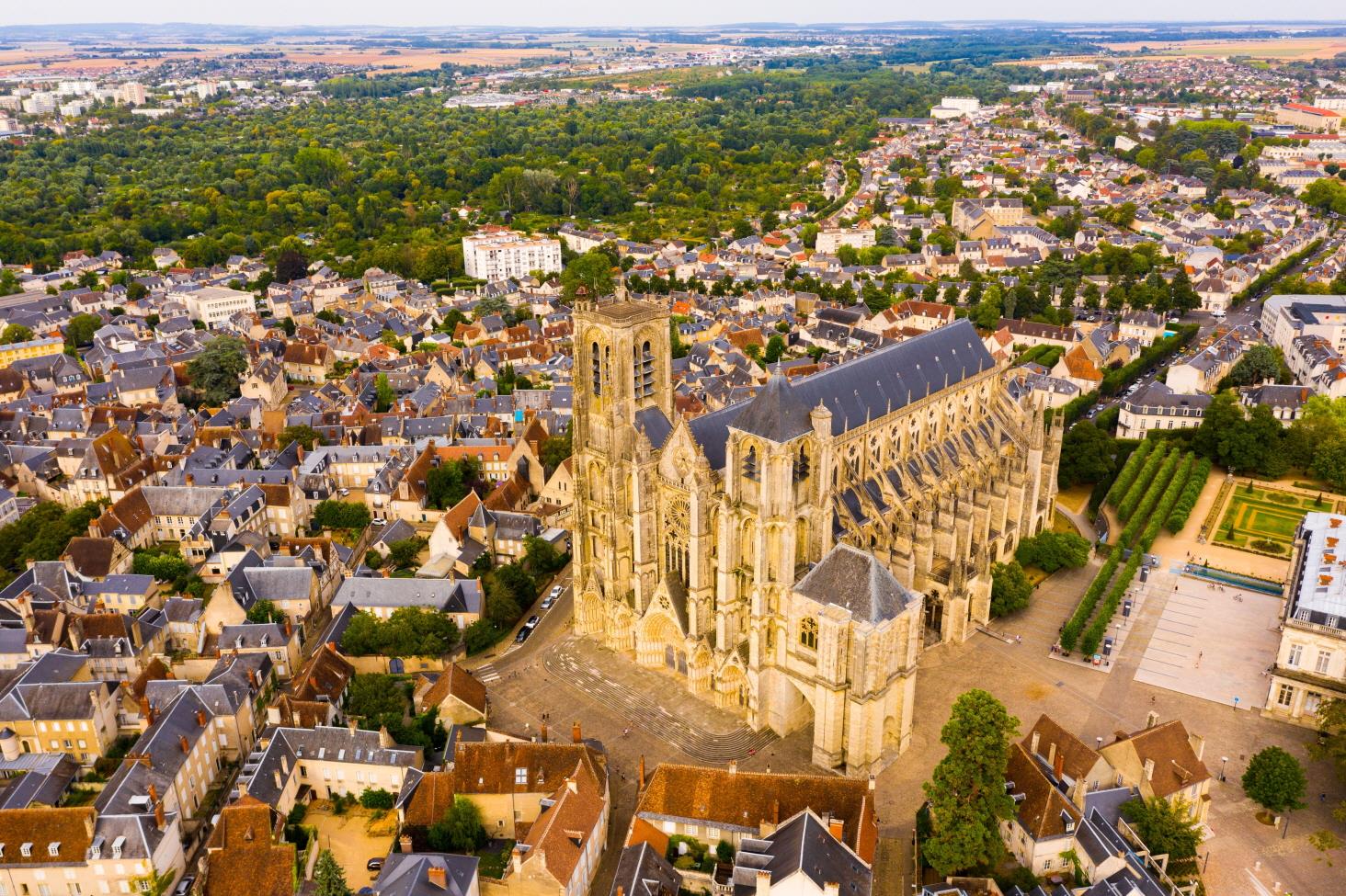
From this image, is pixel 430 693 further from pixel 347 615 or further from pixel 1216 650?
pixel 1216 650

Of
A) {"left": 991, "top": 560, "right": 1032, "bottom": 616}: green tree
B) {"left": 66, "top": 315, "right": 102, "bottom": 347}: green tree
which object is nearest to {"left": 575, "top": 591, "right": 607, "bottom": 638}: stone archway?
{"left": 991, "top": 560, "right": 1032, "bottom": 616}: green tree

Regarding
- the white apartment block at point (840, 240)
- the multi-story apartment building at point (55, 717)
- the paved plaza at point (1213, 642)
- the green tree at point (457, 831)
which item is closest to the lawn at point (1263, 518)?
the paved plaza at point (1213, 642)

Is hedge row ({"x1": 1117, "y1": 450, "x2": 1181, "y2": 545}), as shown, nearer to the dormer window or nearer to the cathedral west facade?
the cathedral west facade

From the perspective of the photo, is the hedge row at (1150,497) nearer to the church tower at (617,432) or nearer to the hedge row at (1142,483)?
the hedge row at (1142,483)

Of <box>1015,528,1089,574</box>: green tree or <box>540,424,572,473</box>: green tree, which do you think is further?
A: <box>540,424,572,473</box>: green tree

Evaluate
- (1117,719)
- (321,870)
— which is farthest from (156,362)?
(1117,719)
